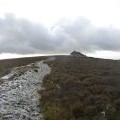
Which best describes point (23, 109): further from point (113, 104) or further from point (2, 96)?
point (113, 104)

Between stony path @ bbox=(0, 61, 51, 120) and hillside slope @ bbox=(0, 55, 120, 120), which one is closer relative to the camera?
stony path @ bbox=(0, 61, 51, 120)

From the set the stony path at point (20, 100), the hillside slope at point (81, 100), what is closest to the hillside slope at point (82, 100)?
the hillside slope at point (81, 100)

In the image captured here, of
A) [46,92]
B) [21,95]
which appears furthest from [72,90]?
[21,95]

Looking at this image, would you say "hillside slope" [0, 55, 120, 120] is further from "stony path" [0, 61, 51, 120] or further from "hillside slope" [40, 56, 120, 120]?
"stony path" [0, 61, 51, 120]

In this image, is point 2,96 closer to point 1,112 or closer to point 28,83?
point 1,112

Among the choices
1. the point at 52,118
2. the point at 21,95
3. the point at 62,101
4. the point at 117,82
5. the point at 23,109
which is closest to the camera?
the point at 52,118

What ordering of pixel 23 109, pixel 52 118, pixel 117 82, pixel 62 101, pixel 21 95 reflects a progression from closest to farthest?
pixel 52 118 → pixel 23 109 → pixel 62 101 → pixel 21 95 → pixel 117 82

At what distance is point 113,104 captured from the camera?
24.5m

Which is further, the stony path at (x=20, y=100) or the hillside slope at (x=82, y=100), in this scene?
the hillside slope at (x=82, y=100)

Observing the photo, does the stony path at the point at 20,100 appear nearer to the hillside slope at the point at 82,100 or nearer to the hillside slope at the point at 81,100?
the hillside slope at the point at 81,100

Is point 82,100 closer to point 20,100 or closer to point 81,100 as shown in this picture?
point 81,100

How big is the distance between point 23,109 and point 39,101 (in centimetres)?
352

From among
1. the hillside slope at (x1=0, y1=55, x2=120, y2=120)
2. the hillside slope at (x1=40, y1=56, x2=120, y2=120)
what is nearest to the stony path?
the hillside slope at (x1=0, y1=55, x2=120, y2=120)

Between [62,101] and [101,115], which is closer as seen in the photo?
[101,115]
